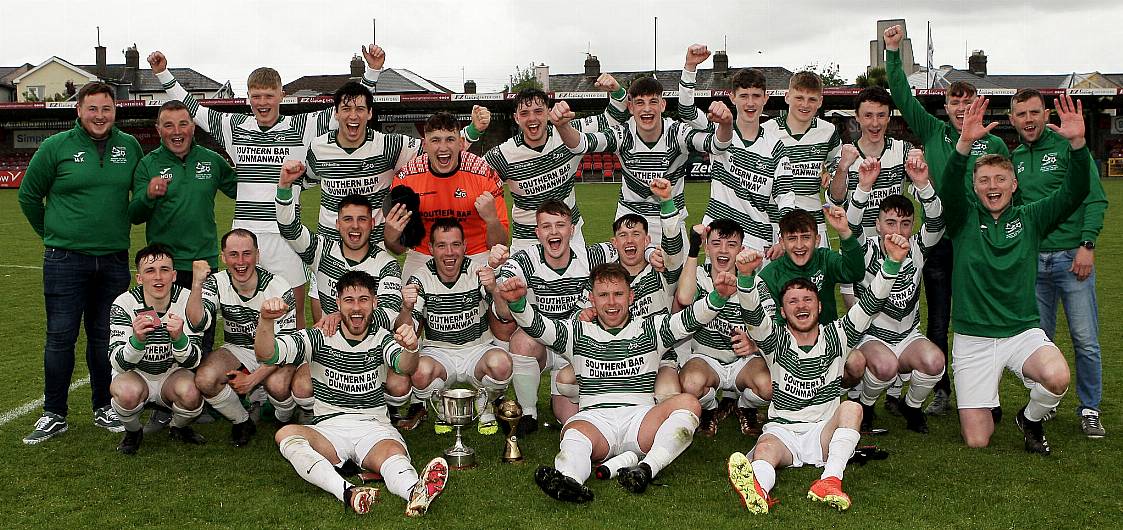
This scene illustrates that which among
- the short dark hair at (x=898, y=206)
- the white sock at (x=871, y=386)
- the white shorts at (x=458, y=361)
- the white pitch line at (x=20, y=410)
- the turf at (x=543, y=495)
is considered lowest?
the turf at (x=543, y=495)

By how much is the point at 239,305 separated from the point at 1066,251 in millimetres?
4455

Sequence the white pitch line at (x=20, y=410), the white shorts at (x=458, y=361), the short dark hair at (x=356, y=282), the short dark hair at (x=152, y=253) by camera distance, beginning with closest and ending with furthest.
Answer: the short dark hair at (x=356, y=282), the short dark hair at (x=152, y=253), the white shorts at (x=458, y=361), the white pitch line at (x=20, y=410)

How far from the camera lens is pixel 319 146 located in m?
5.94

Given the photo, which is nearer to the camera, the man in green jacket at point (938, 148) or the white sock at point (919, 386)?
the white sock at point (919, 386)

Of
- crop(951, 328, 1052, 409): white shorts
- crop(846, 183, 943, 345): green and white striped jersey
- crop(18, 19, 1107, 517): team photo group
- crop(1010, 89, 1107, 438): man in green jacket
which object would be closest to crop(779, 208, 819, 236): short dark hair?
crop(18, 19, 1107, 517): team photo group

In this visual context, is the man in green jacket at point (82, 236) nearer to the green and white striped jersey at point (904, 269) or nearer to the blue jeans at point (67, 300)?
the blue jeans at point (67, 300)

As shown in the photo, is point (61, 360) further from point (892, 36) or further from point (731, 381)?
point (892, 36)

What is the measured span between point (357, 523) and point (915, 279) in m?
3.24

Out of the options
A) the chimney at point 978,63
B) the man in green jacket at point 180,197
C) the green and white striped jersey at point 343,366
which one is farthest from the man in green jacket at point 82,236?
the chimney at point 978,63

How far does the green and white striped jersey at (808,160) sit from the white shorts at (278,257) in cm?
304

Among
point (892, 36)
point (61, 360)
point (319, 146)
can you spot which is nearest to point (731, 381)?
point (892, 36)

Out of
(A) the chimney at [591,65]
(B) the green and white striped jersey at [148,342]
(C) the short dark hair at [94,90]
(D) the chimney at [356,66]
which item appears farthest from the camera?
(A) the chimney at [591,65]

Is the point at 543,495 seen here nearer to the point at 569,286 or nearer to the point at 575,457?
the point at 575,457

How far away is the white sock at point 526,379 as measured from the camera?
548 cm
